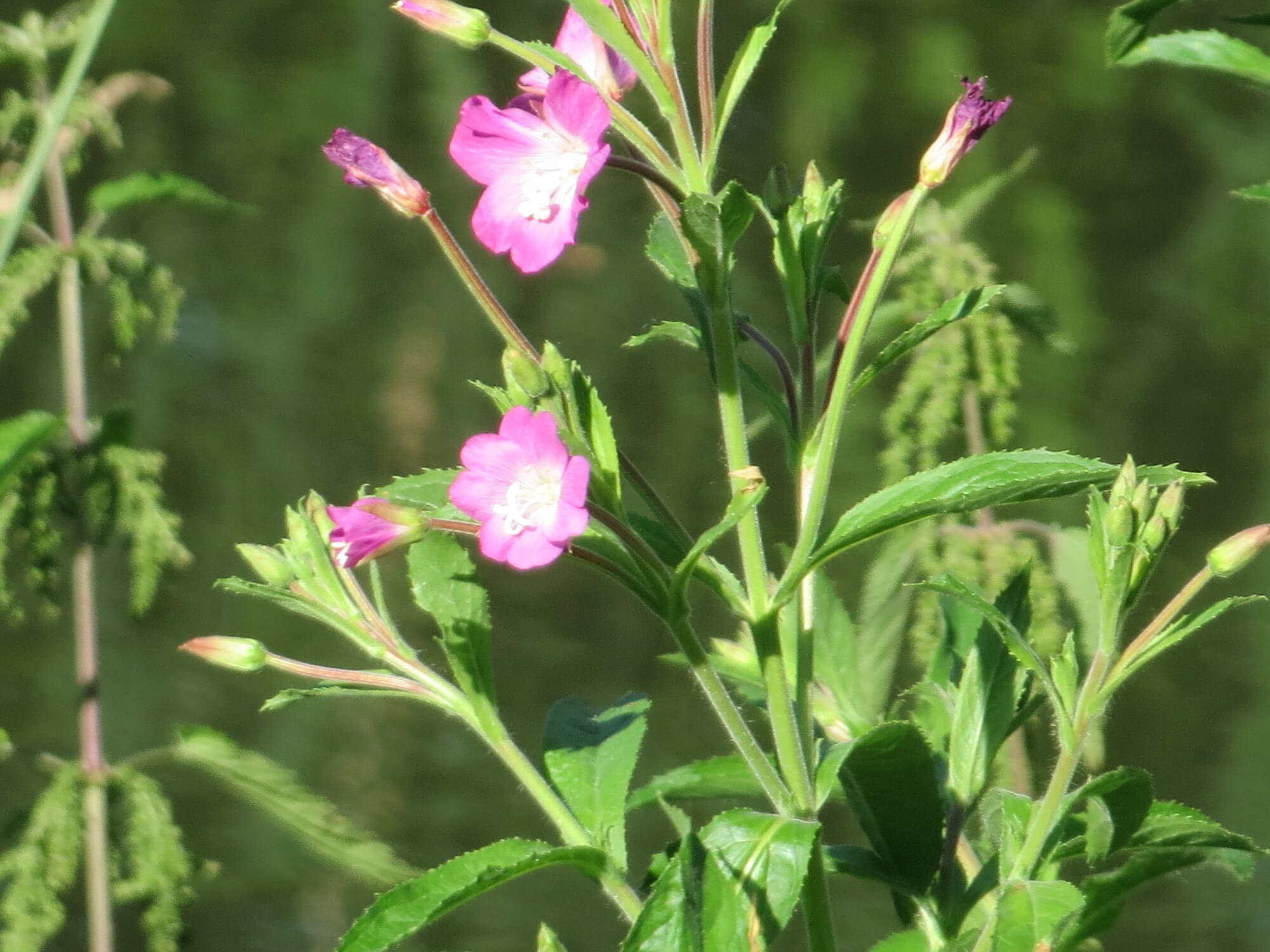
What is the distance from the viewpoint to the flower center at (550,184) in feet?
1.72

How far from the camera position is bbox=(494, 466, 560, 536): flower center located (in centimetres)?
50

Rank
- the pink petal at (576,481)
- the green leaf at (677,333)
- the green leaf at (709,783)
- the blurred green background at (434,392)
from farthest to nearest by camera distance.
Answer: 1. the blurred green background at (434,392)
2. the green leaf at (709,783)
3. the green leaf at (677,333)
4. the pink petal at (576,481)

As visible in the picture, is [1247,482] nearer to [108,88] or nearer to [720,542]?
[720,542]

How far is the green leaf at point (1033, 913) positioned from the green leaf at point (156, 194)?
63 centimetres

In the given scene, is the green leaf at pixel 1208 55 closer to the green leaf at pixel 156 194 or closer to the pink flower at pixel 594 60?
the pink flower at pixel 594 60

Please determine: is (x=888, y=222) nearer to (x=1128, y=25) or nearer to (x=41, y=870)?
(x=1128, y=25)

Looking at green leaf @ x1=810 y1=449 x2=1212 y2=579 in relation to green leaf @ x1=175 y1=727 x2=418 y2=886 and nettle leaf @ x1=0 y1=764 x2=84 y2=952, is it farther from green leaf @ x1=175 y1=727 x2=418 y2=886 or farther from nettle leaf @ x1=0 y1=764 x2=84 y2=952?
nettle leaf @ x1=0 y1=764 x2=84 y2=952

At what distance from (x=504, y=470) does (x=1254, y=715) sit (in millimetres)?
960

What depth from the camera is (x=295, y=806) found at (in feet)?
2.67

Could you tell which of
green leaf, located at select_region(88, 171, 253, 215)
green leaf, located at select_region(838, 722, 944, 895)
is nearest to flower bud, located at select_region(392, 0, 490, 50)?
green leaf, located at select_region(838, 722, 944, 895)

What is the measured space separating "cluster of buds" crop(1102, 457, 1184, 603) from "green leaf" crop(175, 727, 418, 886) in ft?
1.40

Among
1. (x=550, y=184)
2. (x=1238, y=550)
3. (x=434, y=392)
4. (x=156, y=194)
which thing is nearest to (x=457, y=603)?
(x=550, y=184)

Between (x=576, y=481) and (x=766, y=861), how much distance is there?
0.15 meters

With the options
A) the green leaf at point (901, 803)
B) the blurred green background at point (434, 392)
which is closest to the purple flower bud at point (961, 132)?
the green leaf at point (901, 803)
